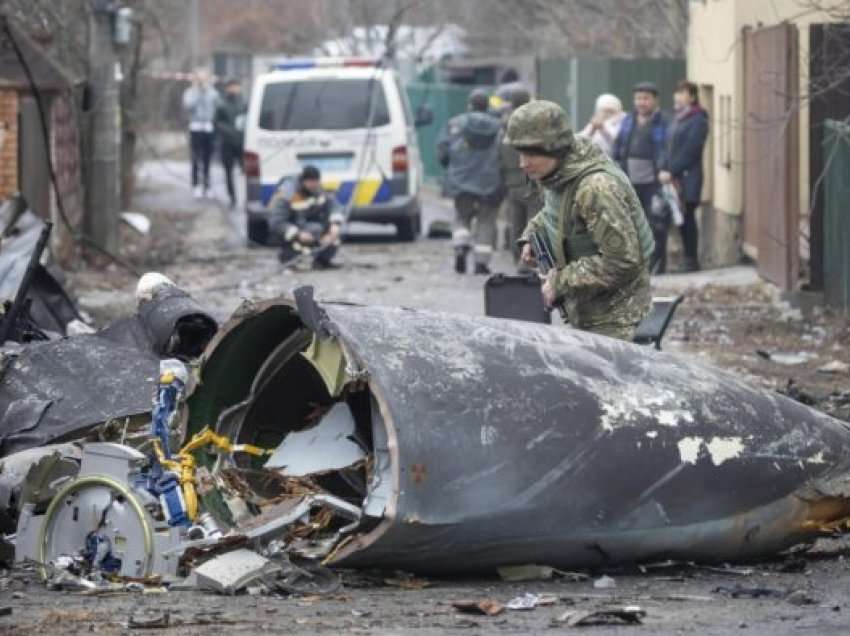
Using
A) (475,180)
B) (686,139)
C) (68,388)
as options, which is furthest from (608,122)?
(68,388)

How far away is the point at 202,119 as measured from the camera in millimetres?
31562

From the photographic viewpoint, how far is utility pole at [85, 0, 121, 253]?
20.8 metres

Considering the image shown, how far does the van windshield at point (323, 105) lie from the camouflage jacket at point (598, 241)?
15281 mm

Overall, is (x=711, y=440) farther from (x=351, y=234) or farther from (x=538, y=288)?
(x=351, y=234)

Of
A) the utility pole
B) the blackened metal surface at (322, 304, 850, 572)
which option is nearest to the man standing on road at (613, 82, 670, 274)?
the utility pole

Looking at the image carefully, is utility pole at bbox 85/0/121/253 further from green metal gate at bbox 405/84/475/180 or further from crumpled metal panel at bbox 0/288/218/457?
green metal gate at bbox 405/84/475/180

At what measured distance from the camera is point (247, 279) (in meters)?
19.9

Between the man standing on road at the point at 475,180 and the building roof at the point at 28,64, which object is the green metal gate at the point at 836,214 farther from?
the building roof at the point at 28,64

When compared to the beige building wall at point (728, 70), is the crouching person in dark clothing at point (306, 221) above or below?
below

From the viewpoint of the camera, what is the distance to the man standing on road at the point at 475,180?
19.8 m

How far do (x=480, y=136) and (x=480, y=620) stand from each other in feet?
45.3

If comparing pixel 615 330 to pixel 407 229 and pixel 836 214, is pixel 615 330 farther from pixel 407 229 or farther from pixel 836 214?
pixel 407 229

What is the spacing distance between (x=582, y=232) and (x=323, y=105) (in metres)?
15.7

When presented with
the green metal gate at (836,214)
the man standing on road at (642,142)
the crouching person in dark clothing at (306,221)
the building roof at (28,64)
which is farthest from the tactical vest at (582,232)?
the crouching person in dark clothing at (306,221)
